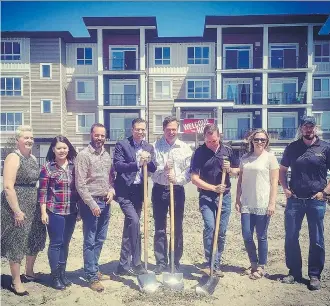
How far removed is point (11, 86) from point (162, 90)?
14837mm

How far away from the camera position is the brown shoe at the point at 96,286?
13.4 feet

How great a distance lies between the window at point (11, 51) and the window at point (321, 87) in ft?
94.8

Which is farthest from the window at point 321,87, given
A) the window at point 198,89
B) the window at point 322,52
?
the window at point 198,89

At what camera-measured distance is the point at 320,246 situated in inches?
167

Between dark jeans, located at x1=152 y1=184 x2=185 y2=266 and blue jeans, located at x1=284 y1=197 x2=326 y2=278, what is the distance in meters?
1.59

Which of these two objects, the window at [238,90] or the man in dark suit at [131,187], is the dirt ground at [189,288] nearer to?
the man in dark suit at [131,187]

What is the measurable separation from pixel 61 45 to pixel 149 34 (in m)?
8.45

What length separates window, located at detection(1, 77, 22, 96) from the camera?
2916 cm

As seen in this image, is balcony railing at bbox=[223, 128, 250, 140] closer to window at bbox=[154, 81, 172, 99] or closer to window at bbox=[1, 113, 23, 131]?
window at bbox=[154, 81, 172, 99]

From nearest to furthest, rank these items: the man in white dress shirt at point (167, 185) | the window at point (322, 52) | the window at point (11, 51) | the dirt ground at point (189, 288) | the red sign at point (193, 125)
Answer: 1. the dirt ground at point (189, 288)
2. the man in white dress shirt at point (167, 185)
3. the red sign at point (193, 125)
4. the window at point (11, 51)
5. the window at point (322, 52)

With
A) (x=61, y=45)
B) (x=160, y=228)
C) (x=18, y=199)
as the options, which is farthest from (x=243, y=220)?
(x=61, y=45)

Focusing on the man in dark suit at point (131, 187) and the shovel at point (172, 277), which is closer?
the shovel at point (172, 277)

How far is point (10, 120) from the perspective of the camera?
2927 cm

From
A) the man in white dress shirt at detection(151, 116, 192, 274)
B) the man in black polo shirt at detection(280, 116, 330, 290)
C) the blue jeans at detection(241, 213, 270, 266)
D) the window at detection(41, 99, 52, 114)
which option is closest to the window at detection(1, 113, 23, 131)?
the window at detection(41, 99, 52, 114)
